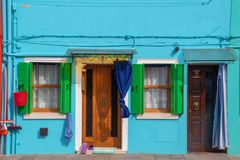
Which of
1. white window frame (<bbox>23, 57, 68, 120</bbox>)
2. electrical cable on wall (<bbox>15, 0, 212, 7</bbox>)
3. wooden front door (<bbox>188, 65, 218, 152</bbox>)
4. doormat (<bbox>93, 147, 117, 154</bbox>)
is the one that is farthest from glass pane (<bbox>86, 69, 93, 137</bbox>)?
wooden front door (<bbox>188, 65, 218, 152</bbox>)

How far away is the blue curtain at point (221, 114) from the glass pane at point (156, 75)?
1535mm

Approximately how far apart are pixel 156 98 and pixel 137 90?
70cm

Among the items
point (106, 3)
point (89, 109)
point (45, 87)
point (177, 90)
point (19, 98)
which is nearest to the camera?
point (19, 98)

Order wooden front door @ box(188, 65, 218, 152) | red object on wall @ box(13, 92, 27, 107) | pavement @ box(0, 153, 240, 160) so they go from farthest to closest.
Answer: wooden front door @ box(188, 65, 218, 152)
red object on wall @ box(13, 92, 27, 107)
pavement @ box(0, 153, 240, 160)

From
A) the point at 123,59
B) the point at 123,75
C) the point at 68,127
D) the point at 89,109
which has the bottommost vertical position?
the point at 68,127

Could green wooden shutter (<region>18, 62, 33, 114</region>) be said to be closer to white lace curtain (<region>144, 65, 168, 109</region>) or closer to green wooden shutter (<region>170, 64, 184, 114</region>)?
white lace curtain (<region>144, 65, 168, 109</region>)

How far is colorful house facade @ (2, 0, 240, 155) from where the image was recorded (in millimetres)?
11828

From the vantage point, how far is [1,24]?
468 inches

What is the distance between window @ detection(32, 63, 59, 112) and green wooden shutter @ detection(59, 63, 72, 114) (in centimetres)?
34

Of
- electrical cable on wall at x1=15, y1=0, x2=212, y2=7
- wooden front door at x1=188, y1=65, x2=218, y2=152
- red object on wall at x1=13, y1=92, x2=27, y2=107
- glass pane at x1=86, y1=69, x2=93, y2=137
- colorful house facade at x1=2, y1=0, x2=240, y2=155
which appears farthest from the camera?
glass pane at x1=86, y1=69, x2=93, y2=137

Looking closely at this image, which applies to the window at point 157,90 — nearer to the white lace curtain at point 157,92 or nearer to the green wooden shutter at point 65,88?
the white lace curtain at point 157,92

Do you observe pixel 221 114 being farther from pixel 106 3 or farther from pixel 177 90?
pixel 106 3

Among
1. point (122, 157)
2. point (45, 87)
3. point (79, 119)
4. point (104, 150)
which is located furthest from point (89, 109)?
point (122, 157)

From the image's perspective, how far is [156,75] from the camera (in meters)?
12.2
